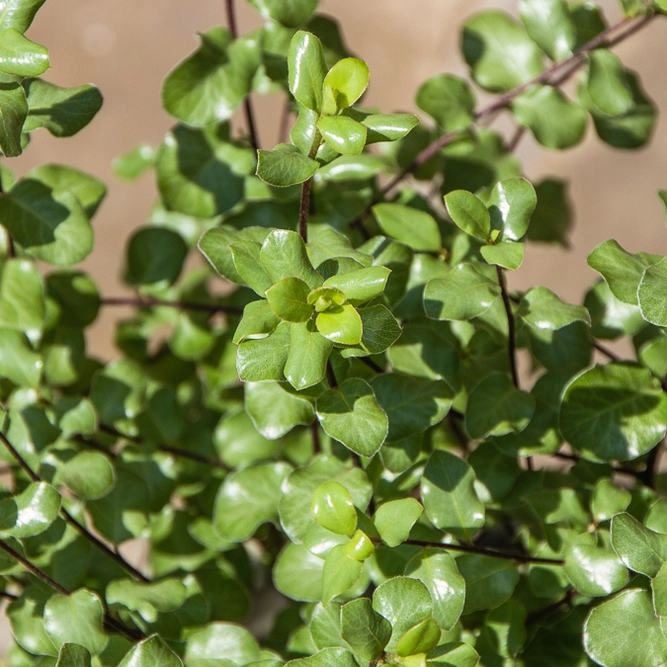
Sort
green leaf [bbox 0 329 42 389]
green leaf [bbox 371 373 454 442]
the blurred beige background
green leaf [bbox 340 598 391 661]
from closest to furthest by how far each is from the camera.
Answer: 1. green leaf [bbox 340 598 391 661]
2. green leaf [bbox 371 373 454 442]
3. green leaf [bbox 0 329 42 389]
4. the blurred beige background

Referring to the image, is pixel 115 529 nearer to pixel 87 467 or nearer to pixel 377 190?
pixel 87 467

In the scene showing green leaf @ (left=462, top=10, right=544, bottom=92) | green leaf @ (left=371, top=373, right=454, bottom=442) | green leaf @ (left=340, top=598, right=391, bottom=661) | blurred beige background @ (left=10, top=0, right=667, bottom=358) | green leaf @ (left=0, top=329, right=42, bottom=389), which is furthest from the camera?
blurred beige background @ (left=10, top=0, right=667, bottom=358)

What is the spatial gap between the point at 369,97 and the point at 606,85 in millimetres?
1104

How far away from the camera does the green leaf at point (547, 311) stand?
47 cm

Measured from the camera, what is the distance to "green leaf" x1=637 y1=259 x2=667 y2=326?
1.44 ft

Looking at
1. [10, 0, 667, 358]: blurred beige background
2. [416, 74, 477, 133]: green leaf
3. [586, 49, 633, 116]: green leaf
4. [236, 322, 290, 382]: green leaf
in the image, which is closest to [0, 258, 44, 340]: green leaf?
[236, 322, 290, 382]: green leaf

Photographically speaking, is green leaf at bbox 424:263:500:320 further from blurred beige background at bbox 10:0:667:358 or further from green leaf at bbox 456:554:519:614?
blurred beige background at bbox 10:0:667:358

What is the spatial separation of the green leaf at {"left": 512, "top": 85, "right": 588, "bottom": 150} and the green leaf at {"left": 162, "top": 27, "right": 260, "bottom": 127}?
228 mm

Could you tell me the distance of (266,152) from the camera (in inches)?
15.8

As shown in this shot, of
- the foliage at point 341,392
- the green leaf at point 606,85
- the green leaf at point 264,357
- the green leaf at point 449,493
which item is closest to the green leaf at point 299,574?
the foliage at point 341,392

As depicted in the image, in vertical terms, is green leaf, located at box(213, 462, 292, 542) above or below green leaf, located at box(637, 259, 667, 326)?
below

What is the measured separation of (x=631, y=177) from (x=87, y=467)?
113 centimetres

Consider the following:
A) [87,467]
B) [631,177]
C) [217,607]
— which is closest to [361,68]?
[87,467]

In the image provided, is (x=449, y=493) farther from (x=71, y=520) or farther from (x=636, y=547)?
(x=71, y=520)
